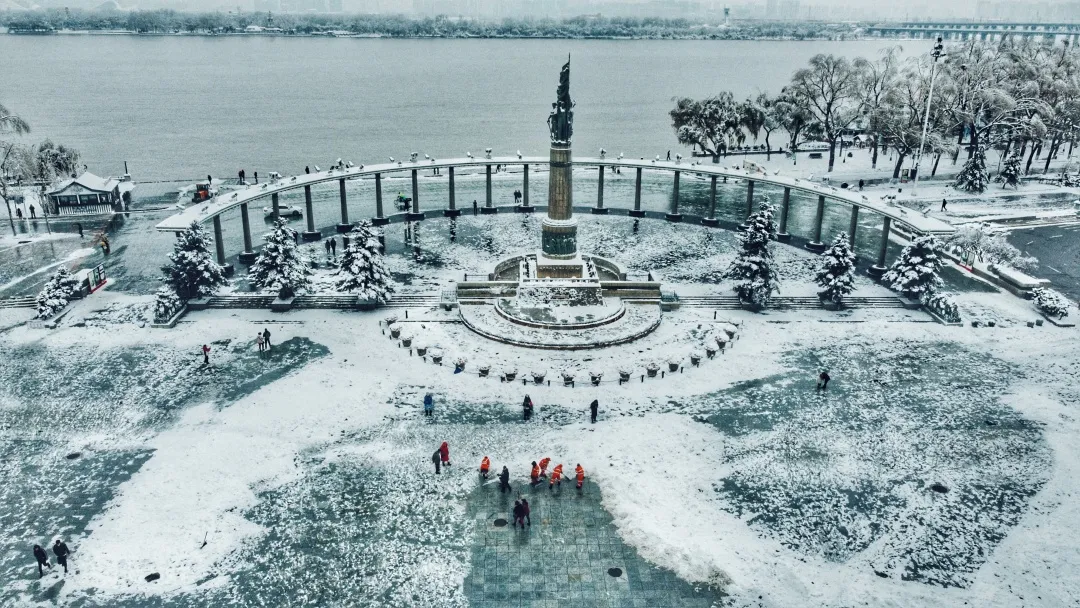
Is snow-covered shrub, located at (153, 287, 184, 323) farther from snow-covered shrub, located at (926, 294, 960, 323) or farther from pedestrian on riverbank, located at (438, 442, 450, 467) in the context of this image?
snow-covered shrub, located at (926, 294, 960, 323)

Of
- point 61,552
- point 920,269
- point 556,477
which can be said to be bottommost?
point 61,552

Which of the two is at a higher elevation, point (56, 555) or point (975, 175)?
point (975, 175)

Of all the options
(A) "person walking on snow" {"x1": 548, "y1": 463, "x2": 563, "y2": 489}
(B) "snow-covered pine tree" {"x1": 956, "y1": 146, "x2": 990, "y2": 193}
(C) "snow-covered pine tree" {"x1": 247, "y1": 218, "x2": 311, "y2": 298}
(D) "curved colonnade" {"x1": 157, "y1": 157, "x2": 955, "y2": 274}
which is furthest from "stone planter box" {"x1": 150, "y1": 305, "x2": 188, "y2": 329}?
(B) "snow-covered pine tree" {"x1": 956, "y1": 146, "x2": 990, "y2": 193}

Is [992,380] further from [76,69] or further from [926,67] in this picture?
[76,69]

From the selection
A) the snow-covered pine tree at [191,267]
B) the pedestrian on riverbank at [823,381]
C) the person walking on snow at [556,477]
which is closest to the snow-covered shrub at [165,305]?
the snow-covered pine tree at [191,267]

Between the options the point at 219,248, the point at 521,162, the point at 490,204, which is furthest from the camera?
the point at 490,204

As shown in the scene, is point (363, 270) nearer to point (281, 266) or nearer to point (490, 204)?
point (281, 266)

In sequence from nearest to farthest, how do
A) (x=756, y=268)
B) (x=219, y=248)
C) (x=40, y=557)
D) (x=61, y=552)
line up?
(x=40, y=557) < (x=61, y=552) < (x=756, y=268) < (x=219, y=248)

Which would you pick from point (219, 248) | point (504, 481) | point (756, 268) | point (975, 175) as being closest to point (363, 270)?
point (219, 248)
